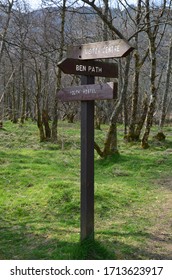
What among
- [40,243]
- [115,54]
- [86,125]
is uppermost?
[115,54]

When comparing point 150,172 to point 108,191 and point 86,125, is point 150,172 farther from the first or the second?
point 86,125

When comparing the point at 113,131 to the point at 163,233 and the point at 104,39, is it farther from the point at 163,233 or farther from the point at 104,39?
the point at 163,233

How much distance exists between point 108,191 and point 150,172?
7.76 ft

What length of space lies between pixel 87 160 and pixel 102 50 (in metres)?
1.29

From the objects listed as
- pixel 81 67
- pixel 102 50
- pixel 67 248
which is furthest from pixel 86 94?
pixel 67 248

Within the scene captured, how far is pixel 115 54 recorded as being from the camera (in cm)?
385

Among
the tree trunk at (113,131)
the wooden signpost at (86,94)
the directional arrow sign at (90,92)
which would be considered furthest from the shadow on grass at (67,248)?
the tree trunk at (113,131)

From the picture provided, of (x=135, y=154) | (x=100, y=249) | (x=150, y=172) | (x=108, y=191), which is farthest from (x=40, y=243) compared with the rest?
(x=135, y=154)

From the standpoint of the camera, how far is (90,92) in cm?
394

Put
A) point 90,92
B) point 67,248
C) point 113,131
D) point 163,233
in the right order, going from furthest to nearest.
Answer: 1. point 113,131
2. point 163,233
3. point 67,248
4. point 90,92

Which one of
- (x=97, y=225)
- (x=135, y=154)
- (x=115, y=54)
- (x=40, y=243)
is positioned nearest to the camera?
(x=115, y=54)

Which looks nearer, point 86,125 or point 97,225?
point 86,125

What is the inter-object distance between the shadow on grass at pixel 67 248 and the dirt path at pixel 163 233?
32 mm

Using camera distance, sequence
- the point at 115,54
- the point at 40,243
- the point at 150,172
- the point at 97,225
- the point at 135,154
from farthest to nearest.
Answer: the point at 135,154, the point at 150,172, the point at 97,225, the point at 40,243, the point at 115,54
